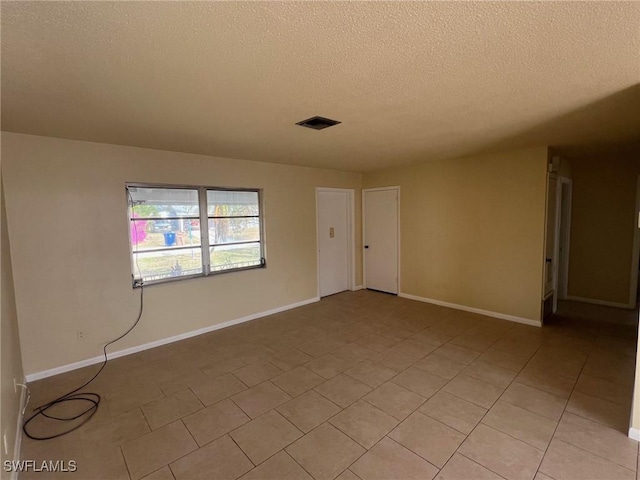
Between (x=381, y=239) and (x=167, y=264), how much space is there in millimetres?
3794

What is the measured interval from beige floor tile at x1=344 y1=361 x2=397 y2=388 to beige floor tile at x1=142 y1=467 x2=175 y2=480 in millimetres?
1658

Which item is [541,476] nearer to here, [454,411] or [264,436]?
[454,411]

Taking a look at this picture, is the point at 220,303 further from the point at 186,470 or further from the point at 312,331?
the point at 186,470

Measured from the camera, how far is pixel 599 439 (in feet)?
6.90

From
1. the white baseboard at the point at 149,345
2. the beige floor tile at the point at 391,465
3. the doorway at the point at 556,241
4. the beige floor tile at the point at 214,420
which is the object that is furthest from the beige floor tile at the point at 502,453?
the white baseboard at the point at 149,345

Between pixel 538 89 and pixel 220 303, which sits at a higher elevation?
pixel 538 89

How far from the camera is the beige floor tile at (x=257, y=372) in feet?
9.69

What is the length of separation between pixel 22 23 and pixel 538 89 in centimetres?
286

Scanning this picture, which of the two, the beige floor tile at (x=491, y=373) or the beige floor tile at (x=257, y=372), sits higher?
the beige floor tile at (x=491, y=373)

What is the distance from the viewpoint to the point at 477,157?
455 cm

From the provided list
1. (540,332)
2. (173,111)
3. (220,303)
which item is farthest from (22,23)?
(540,332)

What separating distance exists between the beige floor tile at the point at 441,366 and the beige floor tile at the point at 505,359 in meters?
0.33

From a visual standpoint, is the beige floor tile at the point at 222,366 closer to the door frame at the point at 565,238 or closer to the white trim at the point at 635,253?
the door frame at the point at 565,238

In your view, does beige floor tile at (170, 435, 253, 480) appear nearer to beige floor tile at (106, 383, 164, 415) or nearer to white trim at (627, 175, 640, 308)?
beige floor tile at (106, 383, 164, 415)
